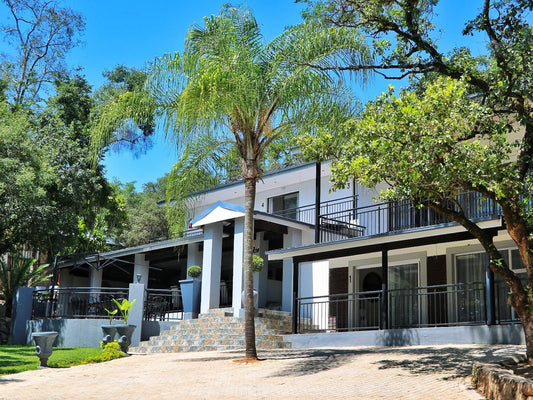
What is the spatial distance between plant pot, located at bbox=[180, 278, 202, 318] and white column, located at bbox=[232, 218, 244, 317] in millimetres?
1689

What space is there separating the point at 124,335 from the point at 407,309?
8.57 metres

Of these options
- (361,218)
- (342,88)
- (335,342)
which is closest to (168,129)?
(342,88)

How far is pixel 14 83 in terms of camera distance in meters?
32.2

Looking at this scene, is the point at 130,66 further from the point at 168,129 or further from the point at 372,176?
the point at 372,176

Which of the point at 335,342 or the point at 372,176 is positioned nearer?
the point at 372,176

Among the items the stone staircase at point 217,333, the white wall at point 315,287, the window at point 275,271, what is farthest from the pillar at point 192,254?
the white wall at point 315,287

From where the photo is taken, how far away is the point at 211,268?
21.5 m

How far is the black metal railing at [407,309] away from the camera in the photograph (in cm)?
1697

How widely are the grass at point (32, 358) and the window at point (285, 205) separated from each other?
32.7 ft

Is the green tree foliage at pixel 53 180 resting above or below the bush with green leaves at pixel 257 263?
above

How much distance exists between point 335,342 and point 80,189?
14819 mm

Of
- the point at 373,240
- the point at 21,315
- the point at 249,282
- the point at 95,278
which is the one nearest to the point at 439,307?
the point at 373,240

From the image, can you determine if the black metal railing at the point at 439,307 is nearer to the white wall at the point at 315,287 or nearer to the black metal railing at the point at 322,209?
the white wall at the point at 315,287

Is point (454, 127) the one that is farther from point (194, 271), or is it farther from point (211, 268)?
point (194, 271)
